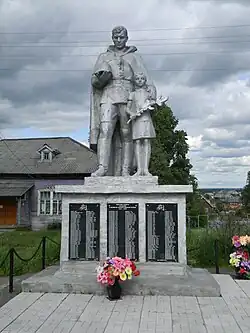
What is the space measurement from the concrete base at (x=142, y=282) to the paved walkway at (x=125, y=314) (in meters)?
0.16

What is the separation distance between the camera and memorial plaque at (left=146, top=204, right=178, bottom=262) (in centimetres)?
789

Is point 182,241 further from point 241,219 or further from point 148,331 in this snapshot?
point 241,219

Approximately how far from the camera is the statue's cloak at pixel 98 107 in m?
8.90

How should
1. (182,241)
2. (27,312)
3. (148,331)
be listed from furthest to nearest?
(182,241)
(27,312)
(148,331)

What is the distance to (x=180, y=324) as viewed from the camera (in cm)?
574

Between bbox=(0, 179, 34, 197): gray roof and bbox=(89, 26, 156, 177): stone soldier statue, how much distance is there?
80.9 ft

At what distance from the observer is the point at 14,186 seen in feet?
110

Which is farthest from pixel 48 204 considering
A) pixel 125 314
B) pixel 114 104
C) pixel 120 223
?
pixel 125 314

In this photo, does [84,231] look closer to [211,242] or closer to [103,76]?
[103,76]

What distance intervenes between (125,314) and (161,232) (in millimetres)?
2064

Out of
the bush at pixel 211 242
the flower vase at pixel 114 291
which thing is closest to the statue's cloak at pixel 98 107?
the flower vase at pixel 114 291

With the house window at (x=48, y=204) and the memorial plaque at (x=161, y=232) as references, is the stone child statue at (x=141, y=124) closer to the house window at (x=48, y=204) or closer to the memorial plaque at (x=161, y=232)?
the memorial plaque at (x=161, y=232)

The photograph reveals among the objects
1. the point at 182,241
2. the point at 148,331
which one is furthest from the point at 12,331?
the point at 182,241

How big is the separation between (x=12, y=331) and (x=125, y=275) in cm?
202
